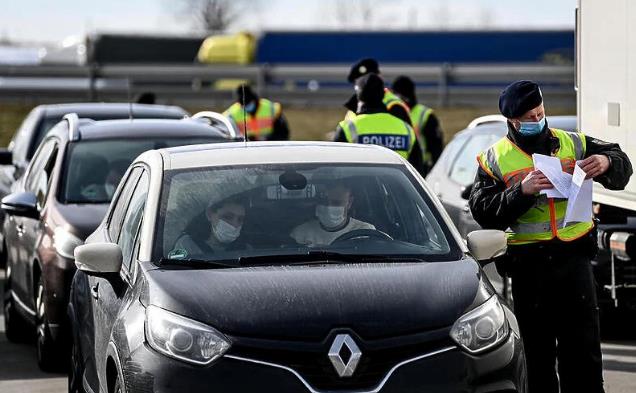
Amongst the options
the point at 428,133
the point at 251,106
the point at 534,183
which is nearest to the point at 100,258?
the point at 534,183

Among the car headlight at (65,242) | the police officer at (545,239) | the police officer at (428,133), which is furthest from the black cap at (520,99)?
the police officer at (428,133)

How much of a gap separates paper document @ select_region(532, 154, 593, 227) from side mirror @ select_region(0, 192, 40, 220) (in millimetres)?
4351

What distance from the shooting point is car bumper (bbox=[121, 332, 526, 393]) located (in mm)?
6035

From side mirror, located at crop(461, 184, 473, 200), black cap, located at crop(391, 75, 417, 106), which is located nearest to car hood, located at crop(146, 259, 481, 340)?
side mirror, located at crop(461, 184, 473, 200)

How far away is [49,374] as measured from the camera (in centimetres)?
1016

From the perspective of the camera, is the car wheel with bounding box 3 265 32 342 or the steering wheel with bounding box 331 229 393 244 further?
the car wheel with bounding box 3 265 32 342

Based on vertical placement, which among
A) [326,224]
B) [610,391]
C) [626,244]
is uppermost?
[326,224]

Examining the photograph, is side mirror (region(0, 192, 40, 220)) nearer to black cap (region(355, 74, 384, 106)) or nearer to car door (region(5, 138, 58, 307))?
car door (region(5, 138, 58, 307))

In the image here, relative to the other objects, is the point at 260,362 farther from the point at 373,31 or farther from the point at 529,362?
the point at 373,31

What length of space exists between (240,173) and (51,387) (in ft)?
9.49

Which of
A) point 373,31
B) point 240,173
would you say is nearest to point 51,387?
point 240,173

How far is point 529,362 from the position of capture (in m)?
7.78

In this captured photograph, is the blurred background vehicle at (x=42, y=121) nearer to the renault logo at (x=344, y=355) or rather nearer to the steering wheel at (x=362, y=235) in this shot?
the steering wheel at (x=362, y=235)

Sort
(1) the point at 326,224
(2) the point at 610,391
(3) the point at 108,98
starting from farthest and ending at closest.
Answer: (3) the point at 108,98
(2) the point at 610,391
(1) the point at 326,224
